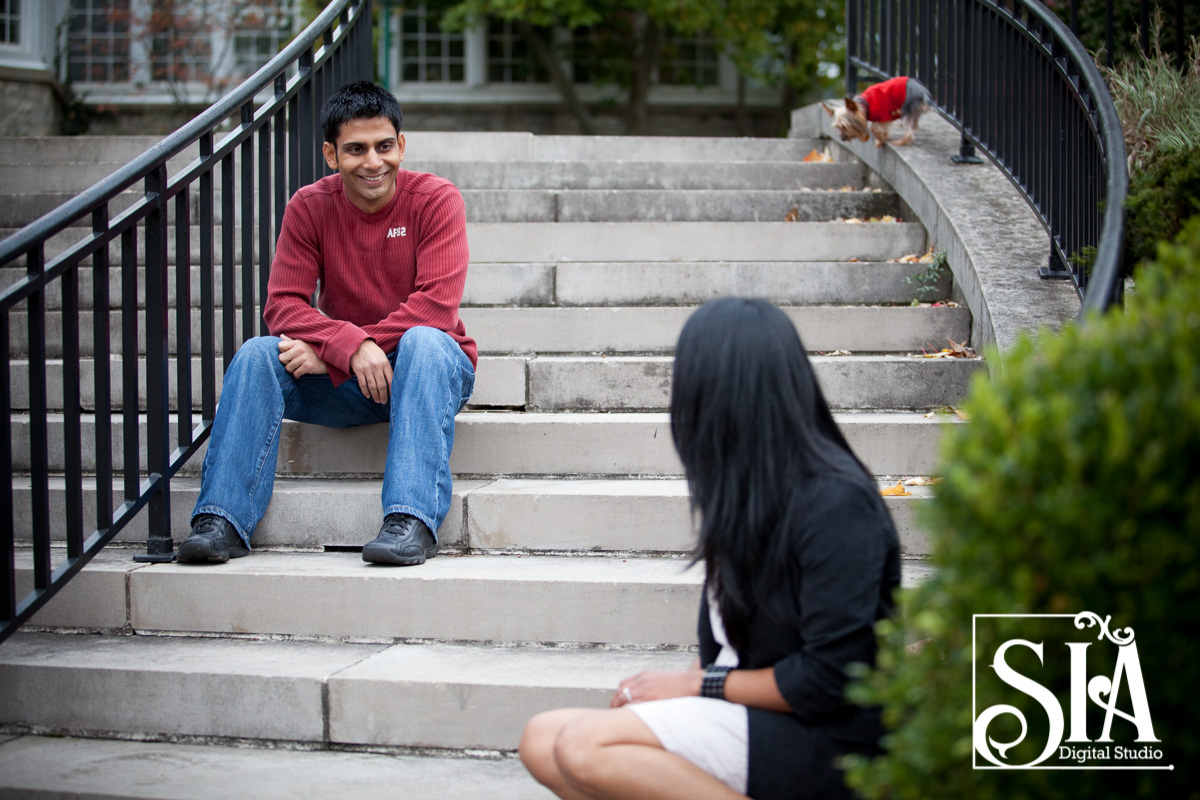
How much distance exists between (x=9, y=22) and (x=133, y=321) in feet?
28.2

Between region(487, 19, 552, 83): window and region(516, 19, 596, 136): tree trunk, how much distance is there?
0.26 m

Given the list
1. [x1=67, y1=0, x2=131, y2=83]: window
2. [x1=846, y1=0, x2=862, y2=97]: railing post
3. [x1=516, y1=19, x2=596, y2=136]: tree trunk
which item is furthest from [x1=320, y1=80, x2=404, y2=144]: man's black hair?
[x1=67, y1=0, x2=131, y2=83]: window

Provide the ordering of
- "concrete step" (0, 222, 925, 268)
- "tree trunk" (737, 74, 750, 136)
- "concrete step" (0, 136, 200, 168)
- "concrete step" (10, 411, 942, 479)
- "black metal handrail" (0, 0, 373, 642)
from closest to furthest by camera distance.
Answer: "black metal handrail" (0, 0, 373, 642) → "concrete step" (10, 411, 942, 479) → "concrete step" (0, 222, 925, 268) → "concrete step" (0, 136, 200, 168) → "tree trunk" (737, 74, 750, 136)

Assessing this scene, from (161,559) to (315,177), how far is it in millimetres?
1822

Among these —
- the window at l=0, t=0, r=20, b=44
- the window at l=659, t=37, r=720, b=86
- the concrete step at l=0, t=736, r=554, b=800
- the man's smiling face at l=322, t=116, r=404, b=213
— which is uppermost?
the window at l=659, t=37, r=720, b=86

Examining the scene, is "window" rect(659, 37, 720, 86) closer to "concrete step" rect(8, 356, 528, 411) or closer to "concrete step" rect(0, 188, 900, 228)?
"concrete step" rect(0, 188, 900, 228)

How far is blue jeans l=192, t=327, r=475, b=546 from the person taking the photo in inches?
118

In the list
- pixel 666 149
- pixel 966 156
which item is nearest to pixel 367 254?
pixel 666 149

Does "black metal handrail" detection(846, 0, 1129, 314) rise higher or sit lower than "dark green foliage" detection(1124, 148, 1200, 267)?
higher

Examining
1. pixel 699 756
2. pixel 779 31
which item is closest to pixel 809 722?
pixel 699 756

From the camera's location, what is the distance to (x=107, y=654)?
2771mm

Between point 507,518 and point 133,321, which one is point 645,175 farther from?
point 133,321

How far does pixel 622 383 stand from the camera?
3.81 meters

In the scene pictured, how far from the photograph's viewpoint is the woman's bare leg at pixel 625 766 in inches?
68.4
